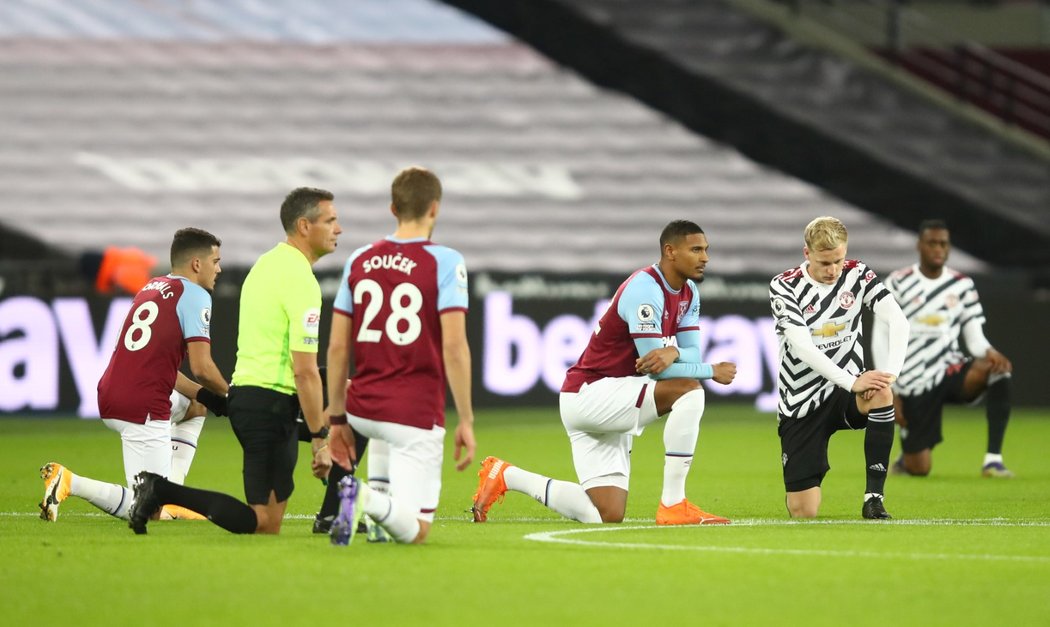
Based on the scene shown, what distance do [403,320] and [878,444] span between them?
131 inches

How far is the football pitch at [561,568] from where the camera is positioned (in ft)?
18.3

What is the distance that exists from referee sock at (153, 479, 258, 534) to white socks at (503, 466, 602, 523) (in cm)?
164

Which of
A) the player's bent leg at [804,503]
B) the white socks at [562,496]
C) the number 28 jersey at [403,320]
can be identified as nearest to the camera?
the number 28 jersey at [403,320]

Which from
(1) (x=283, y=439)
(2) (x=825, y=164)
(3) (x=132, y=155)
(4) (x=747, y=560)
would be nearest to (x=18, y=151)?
(3) (x=132, y=155)

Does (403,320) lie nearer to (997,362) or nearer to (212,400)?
(212,400)

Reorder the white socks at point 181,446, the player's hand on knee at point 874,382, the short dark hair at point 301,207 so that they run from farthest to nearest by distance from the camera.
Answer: the white socks at point 181,446
the player's hand on knee at point 874,382
the short dark hair at point 301,207

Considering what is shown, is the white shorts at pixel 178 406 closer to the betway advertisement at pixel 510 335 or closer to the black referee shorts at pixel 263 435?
the black referee shorts at pixel 263 435

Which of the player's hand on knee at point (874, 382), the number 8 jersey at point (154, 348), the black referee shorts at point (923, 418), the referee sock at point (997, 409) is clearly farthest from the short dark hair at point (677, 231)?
the referee sock at point (997, 409)

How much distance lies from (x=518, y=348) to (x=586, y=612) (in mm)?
13111

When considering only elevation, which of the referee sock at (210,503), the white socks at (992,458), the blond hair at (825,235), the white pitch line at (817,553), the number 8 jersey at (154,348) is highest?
the blond hair at (825,235)

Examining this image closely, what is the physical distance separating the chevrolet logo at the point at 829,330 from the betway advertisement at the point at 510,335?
8.53 metres

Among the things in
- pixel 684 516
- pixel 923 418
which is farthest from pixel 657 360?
pixel 923 418

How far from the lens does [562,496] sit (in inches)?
347

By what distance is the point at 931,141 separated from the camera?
23.7 meters
